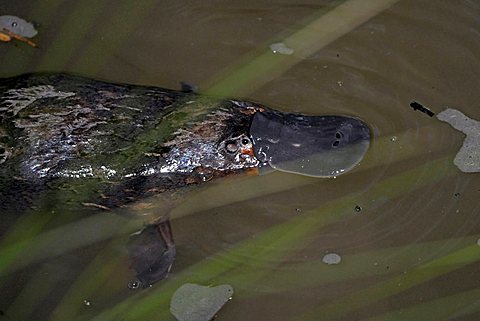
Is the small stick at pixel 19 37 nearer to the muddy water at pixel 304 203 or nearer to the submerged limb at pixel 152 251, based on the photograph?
the muddy water at pixel 304 203

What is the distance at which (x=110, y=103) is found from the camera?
401cm

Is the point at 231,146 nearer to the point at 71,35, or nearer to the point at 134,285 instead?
the point at 134,285

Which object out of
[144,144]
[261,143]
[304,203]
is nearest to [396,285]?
[304,203]

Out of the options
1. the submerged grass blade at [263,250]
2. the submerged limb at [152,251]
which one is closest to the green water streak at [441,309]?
the submerged grass blade at [263,250]

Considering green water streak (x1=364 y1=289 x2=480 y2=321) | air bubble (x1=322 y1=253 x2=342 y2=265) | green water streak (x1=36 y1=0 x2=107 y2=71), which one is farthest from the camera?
green water streak (x1=36 y1=0 x2=107 y2=71)

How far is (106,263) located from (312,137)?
1342 mm

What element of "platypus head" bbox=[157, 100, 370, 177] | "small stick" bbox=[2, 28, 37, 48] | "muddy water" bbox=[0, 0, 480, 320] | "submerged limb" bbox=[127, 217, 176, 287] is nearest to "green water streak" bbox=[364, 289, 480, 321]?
"muddy water" bbox=[0, 0, 480, 320]

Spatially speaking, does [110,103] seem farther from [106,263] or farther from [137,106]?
[106,263]

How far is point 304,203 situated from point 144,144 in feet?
3.08

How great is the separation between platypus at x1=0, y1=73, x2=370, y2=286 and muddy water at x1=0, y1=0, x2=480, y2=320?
4.2 inches

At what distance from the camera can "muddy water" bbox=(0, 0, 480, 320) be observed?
389 centimetres

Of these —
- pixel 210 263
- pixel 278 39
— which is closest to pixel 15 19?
pixel 278 39

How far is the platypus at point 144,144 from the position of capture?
3854mm

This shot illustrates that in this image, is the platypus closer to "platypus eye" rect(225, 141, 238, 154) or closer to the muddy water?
"platypus eye" rect(225, 141, 238, 154)
